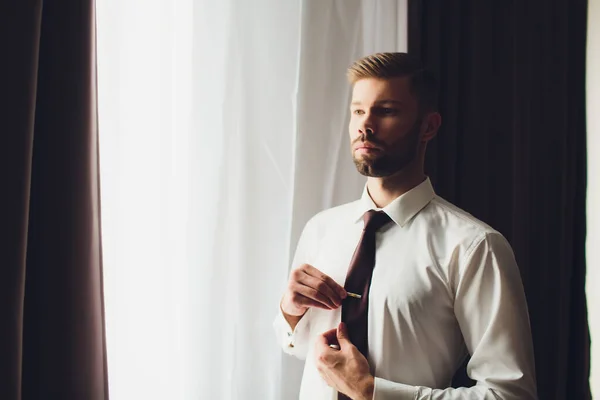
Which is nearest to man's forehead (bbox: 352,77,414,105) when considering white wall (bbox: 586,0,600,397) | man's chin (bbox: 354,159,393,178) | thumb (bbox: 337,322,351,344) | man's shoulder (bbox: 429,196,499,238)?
man's chin (bbox: 354,159,393,178)

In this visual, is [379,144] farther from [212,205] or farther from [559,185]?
[559,185]

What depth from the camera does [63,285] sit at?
1093 millimetres

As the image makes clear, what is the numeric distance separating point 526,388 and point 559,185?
78 centimetres

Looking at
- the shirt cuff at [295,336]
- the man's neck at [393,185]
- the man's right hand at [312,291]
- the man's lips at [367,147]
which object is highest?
the man's lips at [367,147]

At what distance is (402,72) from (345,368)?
0.60 metres

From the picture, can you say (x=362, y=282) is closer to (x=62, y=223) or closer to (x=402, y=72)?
(x=402, y=72)

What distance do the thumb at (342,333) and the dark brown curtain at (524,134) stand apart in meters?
0.63

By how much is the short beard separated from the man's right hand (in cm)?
23

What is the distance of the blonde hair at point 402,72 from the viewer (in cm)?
108

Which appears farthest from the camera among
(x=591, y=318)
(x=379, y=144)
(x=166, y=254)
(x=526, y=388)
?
(x=591, y=318)

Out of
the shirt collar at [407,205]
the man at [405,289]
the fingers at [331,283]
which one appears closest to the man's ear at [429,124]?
the man at [405,289]

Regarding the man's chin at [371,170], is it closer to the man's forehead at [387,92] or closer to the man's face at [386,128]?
the man's face at [386,128]

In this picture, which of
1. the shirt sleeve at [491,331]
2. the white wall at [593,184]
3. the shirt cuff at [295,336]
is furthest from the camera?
the white wall at [593,184]

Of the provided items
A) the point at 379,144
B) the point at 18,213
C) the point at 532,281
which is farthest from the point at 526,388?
the point at 18,213
